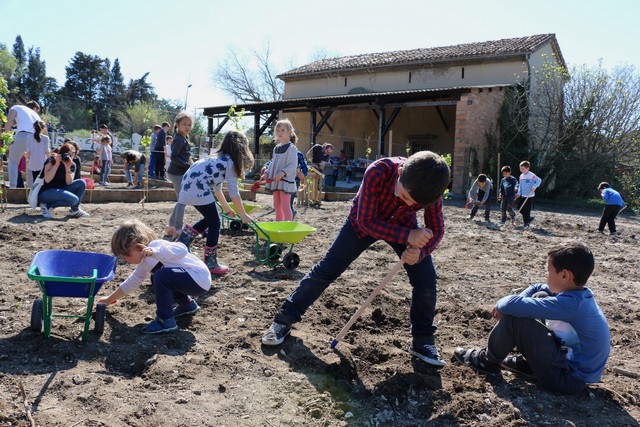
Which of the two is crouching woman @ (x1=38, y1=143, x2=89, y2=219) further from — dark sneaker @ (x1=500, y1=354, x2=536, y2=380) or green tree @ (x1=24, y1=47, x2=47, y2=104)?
green tree @ (x1=24, y1=47, x2=47, y2=104)

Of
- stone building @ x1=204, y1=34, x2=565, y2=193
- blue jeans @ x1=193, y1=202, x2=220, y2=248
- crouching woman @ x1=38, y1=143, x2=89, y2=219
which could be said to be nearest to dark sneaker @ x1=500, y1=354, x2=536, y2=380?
blue jeans @ x1=193, y1=202, x2=220, y2=248

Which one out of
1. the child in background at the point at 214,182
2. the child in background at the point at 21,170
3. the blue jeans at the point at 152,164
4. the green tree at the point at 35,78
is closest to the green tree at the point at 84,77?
the green tree at the point at 35,78

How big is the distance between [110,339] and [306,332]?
1270mm

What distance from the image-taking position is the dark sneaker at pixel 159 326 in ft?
11.0

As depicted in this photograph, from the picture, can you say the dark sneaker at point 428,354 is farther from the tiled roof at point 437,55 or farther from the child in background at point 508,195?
the tiled roof at point 437,55

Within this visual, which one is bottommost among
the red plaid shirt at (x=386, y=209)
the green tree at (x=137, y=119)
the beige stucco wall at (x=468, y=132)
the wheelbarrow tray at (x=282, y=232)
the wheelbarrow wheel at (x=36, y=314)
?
the wheelbarrow wheel at (x=36, y=314)

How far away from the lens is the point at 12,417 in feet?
7.47

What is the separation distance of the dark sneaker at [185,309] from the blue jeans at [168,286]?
0.88 ft

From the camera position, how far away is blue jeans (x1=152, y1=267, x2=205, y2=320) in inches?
133

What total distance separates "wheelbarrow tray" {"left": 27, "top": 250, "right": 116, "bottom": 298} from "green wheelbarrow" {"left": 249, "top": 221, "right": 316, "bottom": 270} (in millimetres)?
1809

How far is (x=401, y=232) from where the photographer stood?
115 inches

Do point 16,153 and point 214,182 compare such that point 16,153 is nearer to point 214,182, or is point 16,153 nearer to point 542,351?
point 214,182

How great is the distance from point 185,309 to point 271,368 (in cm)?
103

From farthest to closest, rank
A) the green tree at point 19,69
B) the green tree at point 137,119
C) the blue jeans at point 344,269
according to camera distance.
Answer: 1. the green tree at point 19,69
2. the green tree at point 137,119
3. the blue jeans at point 344,269
